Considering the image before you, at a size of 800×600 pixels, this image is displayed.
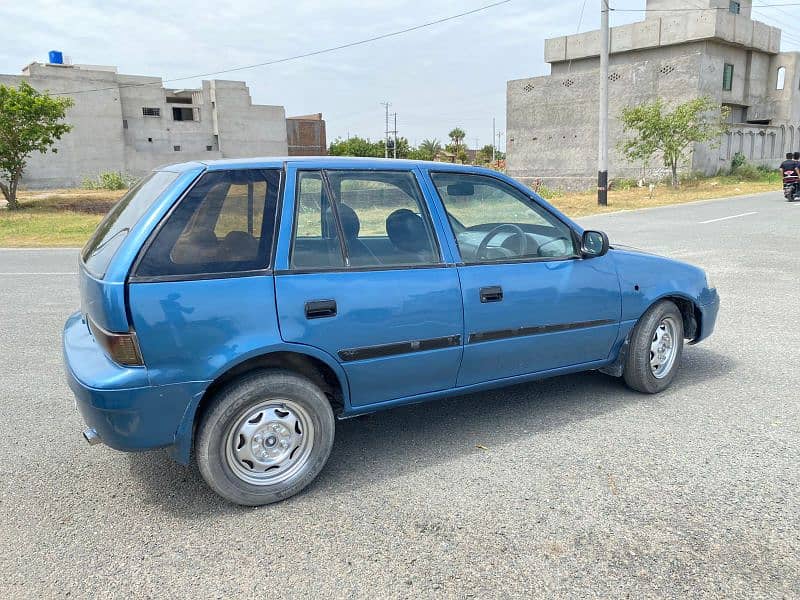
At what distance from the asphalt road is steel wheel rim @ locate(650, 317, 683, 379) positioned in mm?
208

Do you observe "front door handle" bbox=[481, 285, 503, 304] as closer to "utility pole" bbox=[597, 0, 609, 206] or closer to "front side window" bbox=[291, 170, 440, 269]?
"front side window" bbox=[291, 170, 440, 269]

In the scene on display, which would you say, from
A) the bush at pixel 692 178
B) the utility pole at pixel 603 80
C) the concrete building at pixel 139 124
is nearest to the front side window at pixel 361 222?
the utility pole at pixel 603 80

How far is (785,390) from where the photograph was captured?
476cm

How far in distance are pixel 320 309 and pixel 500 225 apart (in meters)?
1.70

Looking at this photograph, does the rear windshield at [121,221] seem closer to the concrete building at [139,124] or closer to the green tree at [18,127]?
the green tree at [18,127]

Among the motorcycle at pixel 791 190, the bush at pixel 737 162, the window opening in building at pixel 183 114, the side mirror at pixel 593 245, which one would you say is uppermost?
the window opening in building at pixel 183 114

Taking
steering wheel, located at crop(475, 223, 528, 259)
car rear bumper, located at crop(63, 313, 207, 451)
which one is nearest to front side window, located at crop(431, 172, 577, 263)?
steering wheel, located at crop(475, 223, 528, 259)

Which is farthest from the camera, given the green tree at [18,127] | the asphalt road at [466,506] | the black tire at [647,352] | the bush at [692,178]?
the bush at [692,178]

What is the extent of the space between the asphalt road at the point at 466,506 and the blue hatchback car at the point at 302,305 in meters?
0.36

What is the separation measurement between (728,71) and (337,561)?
43.3 m

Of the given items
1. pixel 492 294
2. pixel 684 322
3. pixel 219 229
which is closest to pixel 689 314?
pixel 684 322

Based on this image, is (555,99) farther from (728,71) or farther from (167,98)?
(167,98)

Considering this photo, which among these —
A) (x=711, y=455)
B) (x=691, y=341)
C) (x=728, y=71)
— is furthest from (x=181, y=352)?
(x=728, y=71)

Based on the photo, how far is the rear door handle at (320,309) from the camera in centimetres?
330
